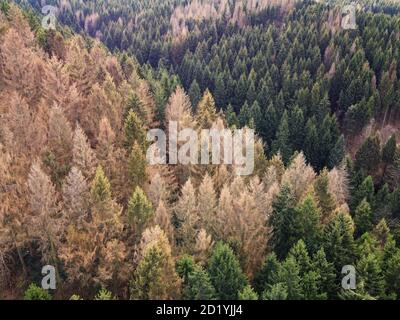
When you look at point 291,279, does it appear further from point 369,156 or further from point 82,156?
point 369,156

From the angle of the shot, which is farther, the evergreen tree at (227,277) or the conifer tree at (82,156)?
the conifer tree at (82,156)

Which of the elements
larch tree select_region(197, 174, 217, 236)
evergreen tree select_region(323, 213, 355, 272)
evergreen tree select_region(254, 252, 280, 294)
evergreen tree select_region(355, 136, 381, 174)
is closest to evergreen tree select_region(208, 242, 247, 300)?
evergreen tree select_region(254, 252, 280, 294)

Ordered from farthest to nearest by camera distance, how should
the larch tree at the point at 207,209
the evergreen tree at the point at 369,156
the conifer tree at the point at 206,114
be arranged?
the evergreen tree at the point at 369,156 < the conifer tree at the point at 206,114 < the larch tree at the point at 207,209

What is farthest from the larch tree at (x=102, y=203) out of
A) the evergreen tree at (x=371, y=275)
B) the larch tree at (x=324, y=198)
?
the larch tree at (x=324, y=198)

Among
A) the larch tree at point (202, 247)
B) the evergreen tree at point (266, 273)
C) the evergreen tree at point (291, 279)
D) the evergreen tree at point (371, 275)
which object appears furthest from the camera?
the larch tree at point (202, 247)

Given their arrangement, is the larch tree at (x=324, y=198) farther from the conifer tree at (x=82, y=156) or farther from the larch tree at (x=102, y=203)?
the conifer tree at (x=82, y=156)

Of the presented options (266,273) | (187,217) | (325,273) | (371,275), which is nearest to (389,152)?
(371,275)

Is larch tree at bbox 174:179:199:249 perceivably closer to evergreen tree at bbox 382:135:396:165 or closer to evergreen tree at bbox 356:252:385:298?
evergreen tree at bbox 356:252:385:298

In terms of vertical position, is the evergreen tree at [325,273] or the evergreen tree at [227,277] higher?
the evergreen tree at [227,277]
